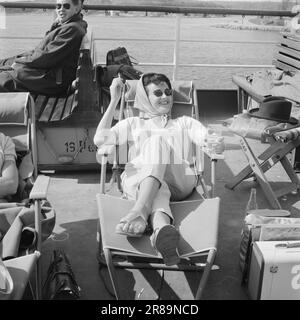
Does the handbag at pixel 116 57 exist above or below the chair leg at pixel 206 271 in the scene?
above

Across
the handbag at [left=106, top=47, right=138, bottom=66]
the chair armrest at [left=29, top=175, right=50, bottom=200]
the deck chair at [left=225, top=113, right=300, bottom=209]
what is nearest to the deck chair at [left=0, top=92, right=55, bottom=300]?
the chair armrest at [left=29, top=175, right=50, bottom=200]

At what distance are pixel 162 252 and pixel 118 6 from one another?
11.2 ft

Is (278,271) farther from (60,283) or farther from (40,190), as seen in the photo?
Result: (40,190)

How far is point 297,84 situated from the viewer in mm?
4660

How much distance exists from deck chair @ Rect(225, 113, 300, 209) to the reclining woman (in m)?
0.62

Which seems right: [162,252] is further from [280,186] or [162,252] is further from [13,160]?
[280,186]

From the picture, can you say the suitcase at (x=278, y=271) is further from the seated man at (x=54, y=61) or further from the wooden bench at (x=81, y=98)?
the seated man at (x=54, y=61)

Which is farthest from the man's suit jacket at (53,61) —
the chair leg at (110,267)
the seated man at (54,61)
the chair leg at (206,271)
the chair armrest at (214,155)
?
the chair leg at (206,271)

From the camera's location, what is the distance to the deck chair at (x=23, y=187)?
211 centimetres

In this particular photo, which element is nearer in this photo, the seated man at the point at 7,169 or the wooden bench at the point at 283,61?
the seated man at the point at 7,169

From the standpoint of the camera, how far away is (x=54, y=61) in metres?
4.04

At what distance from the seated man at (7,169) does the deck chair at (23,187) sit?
0.32ft

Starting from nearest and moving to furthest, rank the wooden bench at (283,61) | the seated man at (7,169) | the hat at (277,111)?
the seated man at (7,169) → the hat at (277,111) → the wooden bench at (283,61)
